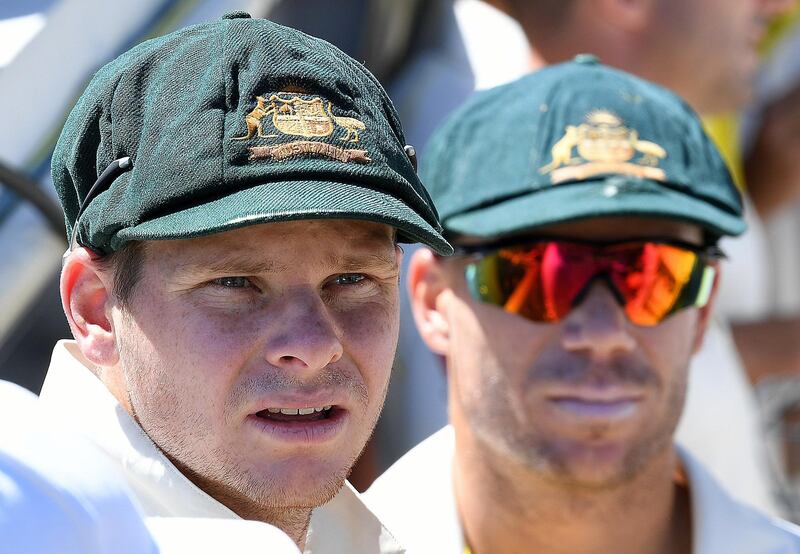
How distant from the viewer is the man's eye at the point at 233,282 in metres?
1.51

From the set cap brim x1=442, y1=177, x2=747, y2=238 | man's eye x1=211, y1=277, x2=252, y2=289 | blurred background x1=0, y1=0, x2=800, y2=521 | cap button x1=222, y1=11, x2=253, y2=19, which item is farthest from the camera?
blurred background x1=0, y1=0, x2=800, y2=521

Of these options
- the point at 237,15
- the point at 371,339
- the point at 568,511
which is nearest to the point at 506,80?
the point at 568,511

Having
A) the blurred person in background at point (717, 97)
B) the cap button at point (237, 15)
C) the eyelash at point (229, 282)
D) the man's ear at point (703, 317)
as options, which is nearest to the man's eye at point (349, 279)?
the eyelash at point (229, 282)

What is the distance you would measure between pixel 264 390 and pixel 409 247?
2196mm

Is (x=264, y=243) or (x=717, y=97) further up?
(x=264, y=243)

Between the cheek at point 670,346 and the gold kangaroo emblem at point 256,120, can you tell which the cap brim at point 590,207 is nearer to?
the cheek at point 670,346

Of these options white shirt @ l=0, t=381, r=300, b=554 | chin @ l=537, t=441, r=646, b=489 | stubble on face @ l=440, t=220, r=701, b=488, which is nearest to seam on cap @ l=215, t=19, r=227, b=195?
white shirt @ l=0, t=381, r=300, b=554

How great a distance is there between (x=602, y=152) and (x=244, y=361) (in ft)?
4.03

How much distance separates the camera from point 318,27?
12.1ft

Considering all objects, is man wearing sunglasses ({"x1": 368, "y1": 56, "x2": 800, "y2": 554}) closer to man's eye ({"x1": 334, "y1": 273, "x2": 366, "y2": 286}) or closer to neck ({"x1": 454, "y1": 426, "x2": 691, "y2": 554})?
neck ({"x1": 454, "y1": 426, "x2": 691, "y2": 554})

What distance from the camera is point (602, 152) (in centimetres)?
252

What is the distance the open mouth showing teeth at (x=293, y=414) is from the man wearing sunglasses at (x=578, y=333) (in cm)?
100

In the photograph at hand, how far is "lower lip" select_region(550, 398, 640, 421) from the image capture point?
247 cm

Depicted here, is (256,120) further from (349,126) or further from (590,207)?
(590,207)
